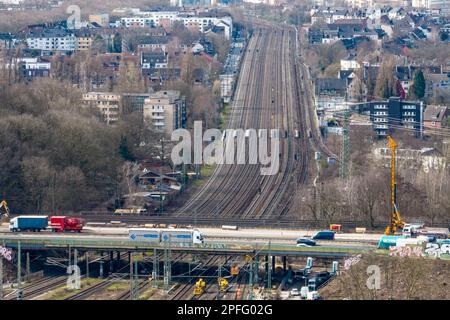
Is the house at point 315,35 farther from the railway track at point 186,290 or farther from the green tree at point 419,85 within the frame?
the railway track at point 186,290

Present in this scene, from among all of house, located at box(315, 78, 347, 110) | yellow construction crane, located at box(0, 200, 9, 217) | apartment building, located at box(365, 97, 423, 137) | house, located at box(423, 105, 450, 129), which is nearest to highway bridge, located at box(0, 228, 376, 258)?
yellow construction crane, located at box(0, 200, 9, 217)

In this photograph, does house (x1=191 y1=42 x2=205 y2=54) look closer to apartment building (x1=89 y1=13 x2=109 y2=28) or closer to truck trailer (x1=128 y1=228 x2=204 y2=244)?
apartment building (x1=89 y1=13 x2=109 y2=28)

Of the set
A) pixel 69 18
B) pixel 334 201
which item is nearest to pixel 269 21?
pixel 69 18

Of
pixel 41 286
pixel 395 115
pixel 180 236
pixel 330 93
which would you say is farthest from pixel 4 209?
pixel 330 93

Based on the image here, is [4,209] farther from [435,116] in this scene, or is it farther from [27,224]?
[435,116]

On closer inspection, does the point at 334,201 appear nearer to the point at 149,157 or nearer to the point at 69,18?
the point at 149,157
